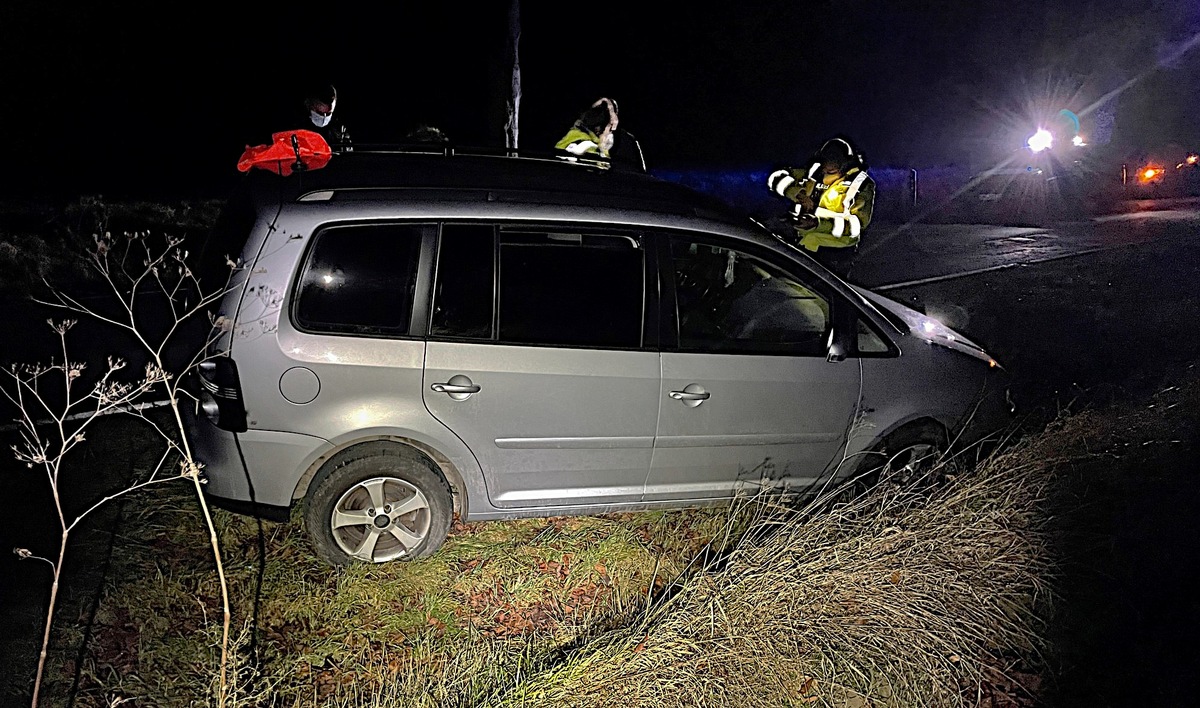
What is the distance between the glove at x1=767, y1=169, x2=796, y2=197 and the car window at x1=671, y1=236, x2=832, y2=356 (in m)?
3.05

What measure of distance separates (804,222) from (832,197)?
29 centimetres

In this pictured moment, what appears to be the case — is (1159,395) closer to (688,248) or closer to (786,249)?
(786,249)

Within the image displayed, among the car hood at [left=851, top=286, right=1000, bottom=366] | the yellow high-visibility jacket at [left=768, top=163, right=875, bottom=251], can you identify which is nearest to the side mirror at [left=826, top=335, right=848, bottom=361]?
the car hood at [left=851, top=286, right=1000, bottom=366]

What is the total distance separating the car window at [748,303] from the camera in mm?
4457

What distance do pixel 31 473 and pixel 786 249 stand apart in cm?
425

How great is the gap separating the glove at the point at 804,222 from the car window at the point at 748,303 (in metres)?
2.82

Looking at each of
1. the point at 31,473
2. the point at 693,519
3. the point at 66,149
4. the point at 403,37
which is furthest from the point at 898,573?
the point at 403,37

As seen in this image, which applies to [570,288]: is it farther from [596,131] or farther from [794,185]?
[794,185]

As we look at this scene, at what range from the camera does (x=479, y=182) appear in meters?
4.31

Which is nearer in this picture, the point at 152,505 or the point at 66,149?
the point at 152,505

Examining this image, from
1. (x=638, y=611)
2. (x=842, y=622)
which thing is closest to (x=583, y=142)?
(x=638, y=611)

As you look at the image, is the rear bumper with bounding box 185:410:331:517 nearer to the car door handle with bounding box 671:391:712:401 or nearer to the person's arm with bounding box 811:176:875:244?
the car door handle with bounding box 671:391:712:401

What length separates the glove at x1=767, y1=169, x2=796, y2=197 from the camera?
744 cm

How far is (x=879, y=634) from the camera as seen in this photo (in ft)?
11.5
